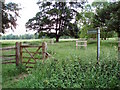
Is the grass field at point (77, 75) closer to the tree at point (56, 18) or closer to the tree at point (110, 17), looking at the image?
the tree at point (110, 17)

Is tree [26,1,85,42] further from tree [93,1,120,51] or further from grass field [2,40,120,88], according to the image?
grass field [2,40,120,88]

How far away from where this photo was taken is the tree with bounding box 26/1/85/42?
33.8 ft

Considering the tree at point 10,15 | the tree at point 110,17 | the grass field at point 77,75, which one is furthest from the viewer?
the tree at point 10,15

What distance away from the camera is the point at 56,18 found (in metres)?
10.9

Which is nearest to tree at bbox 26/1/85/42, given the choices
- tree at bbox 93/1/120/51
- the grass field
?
tree at bbox 93/1/120/51

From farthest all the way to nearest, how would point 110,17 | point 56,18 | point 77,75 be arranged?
point 56,18
point 110,17
point 77,75

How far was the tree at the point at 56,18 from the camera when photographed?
33.8ft

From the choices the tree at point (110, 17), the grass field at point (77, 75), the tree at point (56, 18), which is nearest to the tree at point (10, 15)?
the tree at point (56, 18)

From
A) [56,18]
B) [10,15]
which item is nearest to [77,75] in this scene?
[10,15]

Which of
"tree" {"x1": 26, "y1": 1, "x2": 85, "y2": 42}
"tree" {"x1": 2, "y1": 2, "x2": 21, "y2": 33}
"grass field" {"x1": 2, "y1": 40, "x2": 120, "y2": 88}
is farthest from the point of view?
"tree" {"x1": 26, "y1": 1, "x2": 85, "y2": 42}

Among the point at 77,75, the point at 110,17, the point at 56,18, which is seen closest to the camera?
the point at 77,75

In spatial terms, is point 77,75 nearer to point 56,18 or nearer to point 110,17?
point 110,17

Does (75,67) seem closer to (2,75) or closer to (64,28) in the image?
(2,75)

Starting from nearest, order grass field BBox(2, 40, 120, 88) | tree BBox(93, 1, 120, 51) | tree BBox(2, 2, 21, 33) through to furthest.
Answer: grass field BBox(2, 40, 120, 88) → tree BBox(93, 1, 120, 51) → tree BBox(2, 2, 21, 33)
